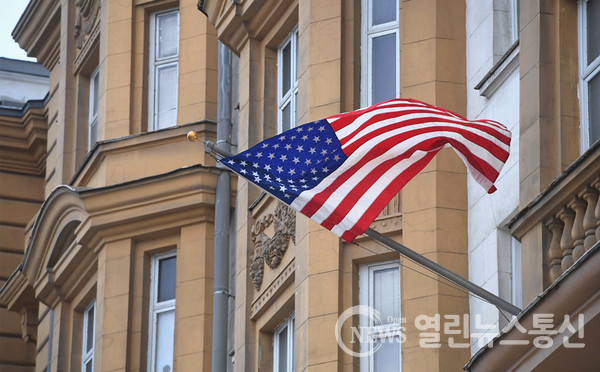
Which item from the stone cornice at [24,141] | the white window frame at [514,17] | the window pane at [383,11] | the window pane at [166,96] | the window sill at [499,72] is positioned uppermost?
the stone cornice at [24,141]

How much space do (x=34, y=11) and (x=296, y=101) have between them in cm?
1005

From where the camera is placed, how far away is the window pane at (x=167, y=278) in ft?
81.9

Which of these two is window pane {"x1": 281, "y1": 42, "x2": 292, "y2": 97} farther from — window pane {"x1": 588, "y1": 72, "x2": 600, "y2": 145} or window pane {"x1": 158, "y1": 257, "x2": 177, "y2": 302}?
window pane {"x1": 588, "y1": 72, "x2": 600, "y2": 145}

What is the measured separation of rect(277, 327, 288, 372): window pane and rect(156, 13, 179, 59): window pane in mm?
5921

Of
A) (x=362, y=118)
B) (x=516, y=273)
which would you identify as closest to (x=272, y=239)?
(x=516, y=273)

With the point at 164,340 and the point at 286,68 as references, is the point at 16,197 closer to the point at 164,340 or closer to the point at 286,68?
the point at 164,340

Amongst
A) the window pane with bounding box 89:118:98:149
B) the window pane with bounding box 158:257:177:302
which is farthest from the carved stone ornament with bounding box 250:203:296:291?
the window pane with bounding box 89:118:98:149

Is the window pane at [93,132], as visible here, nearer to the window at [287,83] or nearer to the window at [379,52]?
the window at [287,83]

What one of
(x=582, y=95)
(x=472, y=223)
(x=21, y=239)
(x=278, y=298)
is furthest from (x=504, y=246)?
(x=21, y=239)

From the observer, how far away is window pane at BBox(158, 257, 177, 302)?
982 inches

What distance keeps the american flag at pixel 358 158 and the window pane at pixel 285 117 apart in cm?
630

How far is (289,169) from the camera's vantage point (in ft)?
51.7

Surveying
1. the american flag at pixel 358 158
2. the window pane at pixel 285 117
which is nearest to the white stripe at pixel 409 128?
the american flag at pixel 358 158

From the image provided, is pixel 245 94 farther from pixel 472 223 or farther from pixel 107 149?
pixel 472 223
